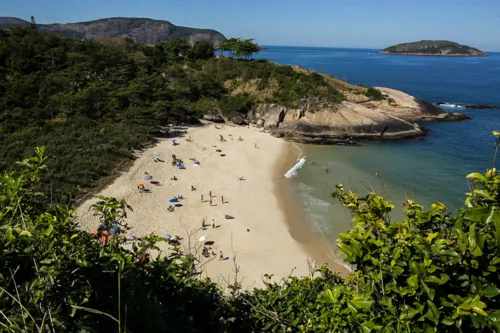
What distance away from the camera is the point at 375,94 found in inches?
1698

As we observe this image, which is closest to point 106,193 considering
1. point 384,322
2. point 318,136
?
point 384,322

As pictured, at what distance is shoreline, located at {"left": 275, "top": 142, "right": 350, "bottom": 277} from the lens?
13.5 metres

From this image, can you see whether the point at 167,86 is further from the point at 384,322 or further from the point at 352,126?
the point at 384,322

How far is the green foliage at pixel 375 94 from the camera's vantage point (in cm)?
4269

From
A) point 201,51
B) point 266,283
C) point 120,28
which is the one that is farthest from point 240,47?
point 120,28

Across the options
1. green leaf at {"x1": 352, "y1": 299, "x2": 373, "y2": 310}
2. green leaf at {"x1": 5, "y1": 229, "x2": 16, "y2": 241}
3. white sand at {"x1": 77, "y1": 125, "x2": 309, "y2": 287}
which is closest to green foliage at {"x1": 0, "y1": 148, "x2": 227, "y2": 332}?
green leaf at {"x1": 5, "y1": 229, "x2": 16, "y2": 241}

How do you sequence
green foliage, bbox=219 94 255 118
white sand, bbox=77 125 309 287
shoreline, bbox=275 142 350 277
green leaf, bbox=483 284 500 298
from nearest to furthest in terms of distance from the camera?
green leaf, bbox=483 284 500 298, white sand, bbox=77 125 309 287, shoreline, bbox=275 142 350 277, green foliage, bbox=219 94 255 118

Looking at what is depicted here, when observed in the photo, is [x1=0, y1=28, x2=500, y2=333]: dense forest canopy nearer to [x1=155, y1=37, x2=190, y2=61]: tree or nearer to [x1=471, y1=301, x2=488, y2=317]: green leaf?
[x1=471, y1=301, x2=488, y2=317]: green leaf

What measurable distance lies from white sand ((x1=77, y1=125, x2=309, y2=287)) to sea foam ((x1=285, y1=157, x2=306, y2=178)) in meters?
1.17

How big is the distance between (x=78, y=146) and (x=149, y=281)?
69.1 feet

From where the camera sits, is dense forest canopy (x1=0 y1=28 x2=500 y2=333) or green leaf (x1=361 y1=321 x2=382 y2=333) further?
green leaf (x1=361 y1=321 x2=382 y2=333)

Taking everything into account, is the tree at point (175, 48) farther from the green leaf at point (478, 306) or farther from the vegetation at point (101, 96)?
the green leaf at point (478, 306)

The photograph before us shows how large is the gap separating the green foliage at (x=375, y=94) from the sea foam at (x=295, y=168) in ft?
72.3

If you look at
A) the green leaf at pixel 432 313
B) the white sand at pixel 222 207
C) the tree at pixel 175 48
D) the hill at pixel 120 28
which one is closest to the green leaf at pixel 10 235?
the green leaf at pixel 432 313
